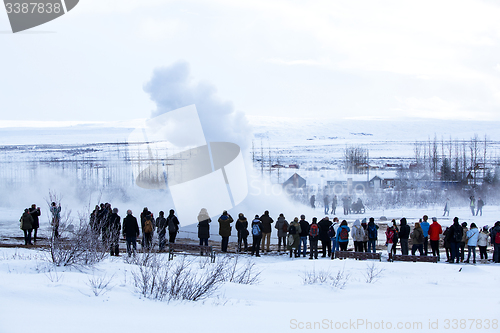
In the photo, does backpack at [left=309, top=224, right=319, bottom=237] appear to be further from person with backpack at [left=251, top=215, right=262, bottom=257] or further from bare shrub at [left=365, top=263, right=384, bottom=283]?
bare shrub at [left=365, top=263, right=384, bottom=283]

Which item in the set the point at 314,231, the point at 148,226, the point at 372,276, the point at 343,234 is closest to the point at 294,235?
the point at 314,231

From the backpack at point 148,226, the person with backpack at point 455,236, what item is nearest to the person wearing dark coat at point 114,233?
the backpack at point 148,226

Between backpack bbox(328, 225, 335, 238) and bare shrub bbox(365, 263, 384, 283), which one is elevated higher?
backpack bbox(328, 225, 335, 238)

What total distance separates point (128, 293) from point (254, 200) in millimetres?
18428

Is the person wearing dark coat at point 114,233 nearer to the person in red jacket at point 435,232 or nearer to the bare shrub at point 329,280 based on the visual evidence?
the bare shrub at point 329,280

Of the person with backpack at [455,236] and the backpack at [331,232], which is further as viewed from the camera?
the backpack at [331,232]

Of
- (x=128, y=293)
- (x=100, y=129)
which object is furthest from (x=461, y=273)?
(x=100, y=129)

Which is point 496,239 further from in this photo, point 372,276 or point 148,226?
point 148,226

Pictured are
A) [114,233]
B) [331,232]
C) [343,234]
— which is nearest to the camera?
[114,233]

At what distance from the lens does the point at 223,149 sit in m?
26.9

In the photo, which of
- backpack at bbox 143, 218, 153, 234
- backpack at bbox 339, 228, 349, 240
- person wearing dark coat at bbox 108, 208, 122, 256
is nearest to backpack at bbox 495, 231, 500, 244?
backpack at bbox 339, 228, 349, 240

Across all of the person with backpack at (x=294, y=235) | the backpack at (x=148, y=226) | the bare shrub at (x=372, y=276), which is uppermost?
the backpack at (x=148, y=226)

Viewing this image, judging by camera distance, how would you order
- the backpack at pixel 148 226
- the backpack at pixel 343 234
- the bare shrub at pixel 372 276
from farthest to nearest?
the backpack at pixel 343 234 < the backpack at pixel 148 226 < the bare shrub at pixel 372 276

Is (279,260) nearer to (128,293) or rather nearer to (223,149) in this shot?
(128,293)
